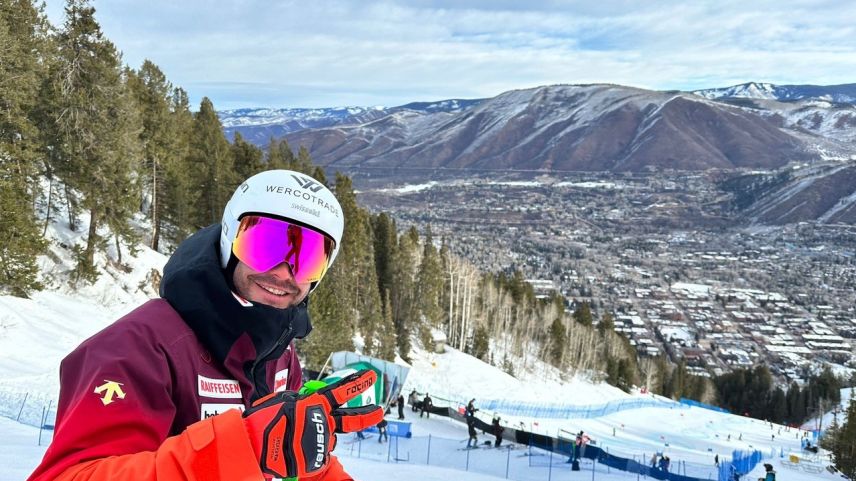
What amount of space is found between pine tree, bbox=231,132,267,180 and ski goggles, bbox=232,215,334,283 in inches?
1479

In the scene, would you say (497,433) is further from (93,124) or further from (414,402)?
(93,124)

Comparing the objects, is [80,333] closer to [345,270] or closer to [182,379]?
[345,270]

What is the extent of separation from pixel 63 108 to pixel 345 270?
20.0 m

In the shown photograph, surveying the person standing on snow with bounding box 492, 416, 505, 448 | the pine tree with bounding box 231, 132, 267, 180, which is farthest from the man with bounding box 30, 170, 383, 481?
the pine tree with bounding box 231, 132, 267, 180

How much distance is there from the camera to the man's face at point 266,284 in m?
2.17

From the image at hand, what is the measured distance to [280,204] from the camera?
7.20 feet

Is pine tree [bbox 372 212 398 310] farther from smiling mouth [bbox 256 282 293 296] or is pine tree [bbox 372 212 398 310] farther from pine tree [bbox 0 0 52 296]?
smiling mouth [bbox 256 282 293 296]

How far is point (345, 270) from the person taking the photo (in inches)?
1527

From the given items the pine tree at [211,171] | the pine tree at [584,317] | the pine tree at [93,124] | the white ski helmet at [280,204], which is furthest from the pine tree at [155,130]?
the pine tree at [584,317]

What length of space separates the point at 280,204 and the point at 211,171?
41.1 metres

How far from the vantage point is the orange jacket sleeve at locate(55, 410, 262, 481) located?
4.58ft

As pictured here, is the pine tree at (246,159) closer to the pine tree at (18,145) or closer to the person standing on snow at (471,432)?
the pine tree at (18,145)

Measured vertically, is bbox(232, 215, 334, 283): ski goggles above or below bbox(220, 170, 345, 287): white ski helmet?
below

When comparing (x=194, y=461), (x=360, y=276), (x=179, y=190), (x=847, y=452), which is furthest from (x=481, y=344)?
(x=194, y=461)
